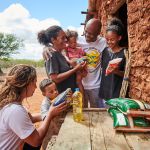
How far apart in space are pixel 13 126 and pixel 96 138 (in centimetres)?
67

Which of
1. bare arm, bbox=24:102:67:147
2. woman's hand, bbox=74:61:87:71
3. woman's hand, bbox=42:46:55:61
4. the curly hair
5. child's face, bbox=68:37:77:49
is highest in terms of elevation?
the curly hair

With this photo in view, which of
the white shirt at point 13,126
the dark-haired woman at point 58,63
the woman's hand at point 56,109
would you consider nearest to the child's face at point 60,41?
the dark-haired woman at point 58,63

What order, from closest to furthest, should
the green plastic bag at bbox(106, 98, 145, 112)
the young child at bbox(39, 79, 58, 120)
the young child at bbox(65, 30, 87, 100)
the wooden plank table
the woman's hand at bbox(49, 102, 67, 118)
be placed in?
the wooden plank table
the green plastic bag at bbox(106, 98, 145, 112)
the woman's hand at bbox(49, 102, 67, 118)
the young child at bbox(39, 79, 58, 120)
the young child at bbox(65, 30, 87, 100)

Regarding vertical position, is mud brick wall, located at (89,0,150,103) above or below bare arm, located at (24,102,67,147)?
above

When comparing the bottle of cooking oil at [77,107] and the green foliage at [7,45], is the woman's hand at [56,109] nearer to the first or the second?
the bottle of cooking oil at [77,107]

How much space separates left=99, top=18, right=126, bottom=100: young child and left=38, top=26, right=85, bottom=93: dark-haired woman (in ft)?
Result: 1.24

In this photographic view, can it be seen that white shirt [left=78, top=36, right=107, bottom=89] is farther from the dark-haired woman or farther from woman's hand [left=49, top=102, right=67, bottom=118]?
woman's hand [left=49, top=102, right=67, bottom=118]

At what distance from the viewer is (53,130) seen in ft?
12.8

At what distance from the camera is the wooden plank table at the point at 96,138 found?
7.16 ft

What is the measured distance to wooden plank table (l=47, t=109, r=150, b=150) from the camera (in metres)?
2.18

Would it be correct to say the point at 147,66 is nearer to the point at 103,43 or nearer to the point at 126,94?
the point at 126,94

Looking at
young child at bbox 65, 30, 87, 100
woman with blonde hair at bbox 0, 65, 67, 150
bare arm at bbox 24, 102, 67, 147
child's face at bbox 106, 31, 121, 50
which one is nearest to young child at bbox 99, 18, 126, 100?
child's face at bbox 106, 31, 121, 50

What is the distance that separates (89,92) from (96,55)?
0.50 m

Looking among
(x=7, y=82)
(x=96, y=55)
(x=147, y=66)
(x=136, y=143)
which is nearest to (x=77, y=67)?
(x=96, y=55)
